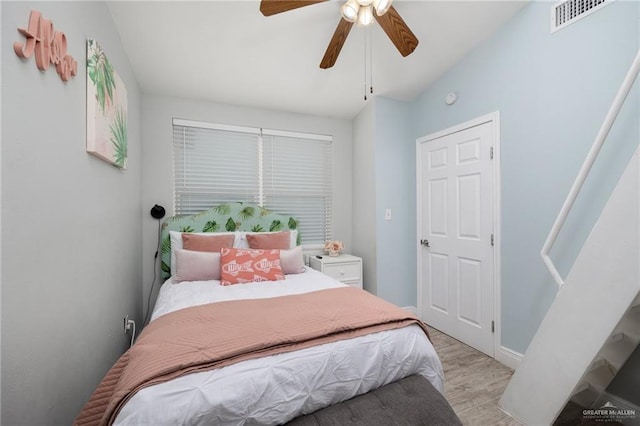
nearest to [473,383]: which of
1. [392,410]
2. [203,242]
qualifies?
[392,410]

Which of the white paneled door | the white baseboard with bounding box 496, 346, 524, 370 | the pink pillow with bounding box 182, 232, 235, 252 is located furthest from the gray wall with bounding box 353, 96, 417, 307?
the pink pillow with bounding box 182, 232, 235, 252

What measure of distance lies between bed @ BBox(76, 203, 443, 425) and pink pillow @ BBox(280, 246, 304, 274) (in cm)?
58

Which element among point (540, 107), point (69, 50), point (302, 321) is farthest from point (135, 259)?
point (540, 107)

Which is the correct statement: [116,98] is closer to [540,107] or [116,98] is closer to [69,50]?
[69,50]

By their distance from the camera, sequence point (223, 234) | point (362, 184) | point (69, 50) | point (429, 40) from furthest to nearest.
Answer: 1. point (362, 184)
2. point (223, 234)
3. point (429, 40)
4. point (69, 50)

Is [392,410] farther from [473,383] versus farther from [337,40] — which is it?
[337,40]

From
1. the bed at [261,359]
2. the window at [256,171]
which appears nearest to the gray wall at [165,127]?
the window at [256,171]

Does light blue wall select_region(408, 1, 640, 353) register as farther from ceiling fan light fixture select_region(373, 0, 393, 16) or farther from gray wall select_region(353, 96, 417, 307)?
ceiling fan light fixture select_region(373, 0, 393, 16)

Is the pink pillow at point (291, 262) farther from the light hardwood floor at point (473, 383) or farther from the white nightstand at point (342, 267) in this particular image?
the light hardwood floor at point (473, 383)

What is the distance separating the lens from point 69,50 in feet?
3.86

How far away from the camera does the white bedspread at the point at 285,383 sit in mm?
873

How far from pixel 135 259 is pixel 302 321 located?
6.13 feet

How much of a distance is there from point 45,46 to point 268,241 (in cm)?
195

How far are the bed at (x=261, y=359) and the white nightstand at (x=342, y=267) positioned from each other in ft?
3.60
